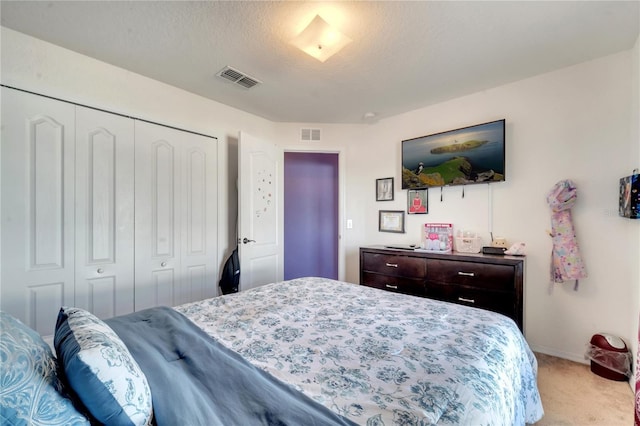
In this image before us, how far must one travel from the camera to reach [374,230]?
3.56 metres

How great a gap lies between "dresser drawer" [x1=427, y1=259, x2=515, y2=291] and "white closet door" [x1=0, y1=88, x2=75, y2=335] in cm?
297

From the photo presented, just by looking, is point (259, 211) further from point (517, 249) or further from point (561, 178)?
point (561, 178)

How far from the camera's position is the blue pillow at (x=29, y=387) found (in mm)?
523

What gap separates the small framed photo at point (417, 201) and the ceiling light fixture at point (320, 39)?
189 centimetres

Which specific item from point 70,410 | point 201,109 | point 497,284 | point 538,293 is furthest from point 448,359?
point 201,109

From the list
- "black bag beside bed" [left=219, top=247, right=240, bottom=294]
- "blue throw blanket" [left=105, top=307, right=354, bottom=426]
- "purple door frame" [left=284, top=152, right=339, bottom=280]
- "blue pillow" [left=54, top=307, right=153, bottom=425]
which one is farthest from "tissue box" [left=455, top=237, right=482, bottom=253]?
"blue pillow" [left=54, top=307, right=153, bottom=425]

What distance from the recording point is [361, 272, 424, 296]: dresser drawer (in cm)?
268

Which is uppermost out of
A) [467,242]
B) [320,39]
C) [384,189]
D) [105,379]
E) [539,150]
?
[320,39]

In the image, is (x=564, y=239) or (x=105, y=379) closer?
(x=105, y=379)

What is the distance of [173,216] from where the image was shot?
8.54 feet

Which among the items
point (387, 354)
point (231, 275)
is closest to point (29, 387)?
point (387, 354)

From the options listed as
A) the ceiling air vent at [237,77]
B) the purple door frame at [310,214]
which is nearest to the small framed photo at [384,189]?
the purple door frame at [310,214]

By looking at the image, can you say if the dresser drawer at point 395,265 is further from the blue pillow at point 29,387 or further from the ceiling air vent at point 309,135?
the blue pillow at point 29,387

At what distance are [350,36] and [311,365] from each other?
6.58 ft
